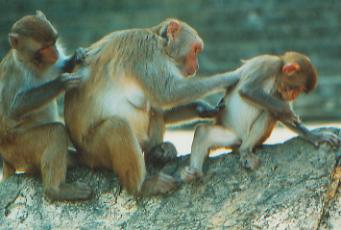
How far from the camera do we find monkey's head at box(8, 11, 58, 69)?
551 inches

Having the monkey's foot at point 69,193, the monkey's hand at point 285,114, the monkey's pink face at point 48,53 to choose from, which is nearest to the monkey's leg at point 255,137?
the monkey's hand at point 285,114

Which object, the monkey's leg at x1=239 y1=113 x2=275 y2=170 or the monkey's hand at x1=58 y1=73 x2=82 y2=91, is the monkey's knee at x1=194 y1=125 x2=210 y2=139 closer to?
the monkey's leg at x1=239 y1=113 x2=275 y2=170

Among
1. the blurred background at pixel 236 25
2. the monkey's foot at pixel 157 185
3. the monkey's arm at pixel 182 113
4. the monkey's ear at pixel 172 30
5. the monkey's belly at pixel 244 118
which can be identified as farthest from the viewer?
the blurred background at pixel 236 25

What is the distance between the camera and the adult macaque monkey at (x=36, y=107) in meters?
13.5

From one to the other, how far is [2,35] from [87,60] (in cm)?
1620

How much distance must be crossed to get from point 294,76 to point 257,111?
0.49 metres

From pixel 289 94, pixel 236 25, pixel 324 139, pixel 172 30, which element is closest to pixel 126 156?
pixel 172 30

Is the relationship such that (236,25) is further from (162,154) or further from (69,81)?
(69,81)

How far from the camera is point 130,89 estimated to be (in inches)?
546

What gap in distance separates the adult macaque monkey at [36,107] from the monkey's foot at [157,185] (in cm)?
56

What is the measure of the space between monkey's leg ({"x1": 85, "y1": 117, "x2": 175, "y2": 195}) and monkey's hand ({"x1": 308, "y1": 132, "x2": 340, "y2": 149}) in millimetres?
1369

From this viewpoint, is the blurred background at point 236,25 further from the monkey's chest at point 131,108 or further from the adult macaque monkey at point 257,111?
the monkey's chest at point 131,108

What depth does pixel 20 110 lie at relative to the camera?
13656 mm

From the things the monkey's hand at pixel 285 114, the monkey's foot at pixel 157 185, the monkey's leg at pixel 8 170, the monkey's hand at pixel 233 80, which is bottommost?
the monkey's leg at pixel 8 170
